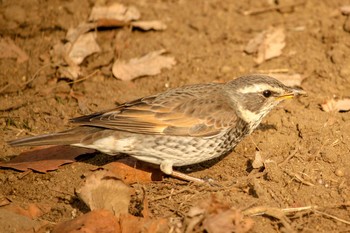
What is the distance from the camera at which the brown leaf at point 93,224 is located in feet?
20.1

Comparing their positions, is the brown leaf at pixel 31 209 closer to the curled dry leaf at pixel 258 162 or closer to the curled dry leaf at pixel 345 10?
the curled dry leaf at pixel 258 162

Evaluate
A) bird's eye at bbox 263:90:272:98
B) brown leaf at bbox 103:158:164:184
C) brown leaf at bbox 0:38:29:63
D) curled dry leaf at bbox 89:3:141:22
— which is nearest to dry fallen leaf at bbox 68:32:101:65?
curled dry leaf at bbox 89:3:141:22

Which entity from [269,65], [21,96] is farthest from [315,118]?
[21,96]

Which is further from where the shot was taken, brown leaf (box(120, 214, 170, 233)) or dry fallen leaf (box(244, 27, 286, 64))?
dry fallen leaf (box(244, 27, 286, 64))

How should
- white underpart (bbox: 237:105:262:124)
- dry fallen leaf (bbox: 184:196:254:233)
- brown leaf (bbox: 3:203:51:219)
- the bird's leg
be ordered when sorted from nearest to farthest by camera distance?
dry fallen leaf (bbox: 184:196:254:233)
brown leaf (bbox: 3:203:51:219)
the bird's leg
white underpart (bbox: 237:105:262:124)

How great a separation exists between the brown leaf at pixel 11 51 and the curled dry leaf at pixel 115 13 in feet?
4.73

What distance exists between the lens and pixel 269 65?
973 centimetres

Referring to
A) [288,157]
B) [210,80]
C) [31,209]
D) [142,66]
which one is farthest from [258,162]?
[142,66]

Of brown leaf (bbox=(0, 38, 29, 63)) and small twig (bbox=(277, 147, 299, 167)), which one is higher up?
brown leaf (bbox=(0, 38, 29, 63))

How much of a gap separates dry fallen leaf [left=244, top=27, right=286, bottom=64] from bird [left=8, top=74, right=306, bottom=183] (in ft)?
7.73

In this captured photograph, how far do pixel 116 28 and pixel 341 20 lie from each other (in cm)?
412

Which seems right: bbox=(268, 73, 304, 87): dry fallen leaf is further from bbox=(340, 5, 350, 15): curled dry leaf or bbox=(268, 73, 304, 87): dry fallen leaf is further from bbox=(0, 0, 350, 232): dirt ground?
bbox=(340, 5, 350, 15): curled dry leaf

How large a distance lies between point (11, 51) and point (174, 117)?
4008 millimetres

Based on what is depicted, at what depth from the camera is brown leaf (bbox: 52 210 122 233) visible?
20.1ft
